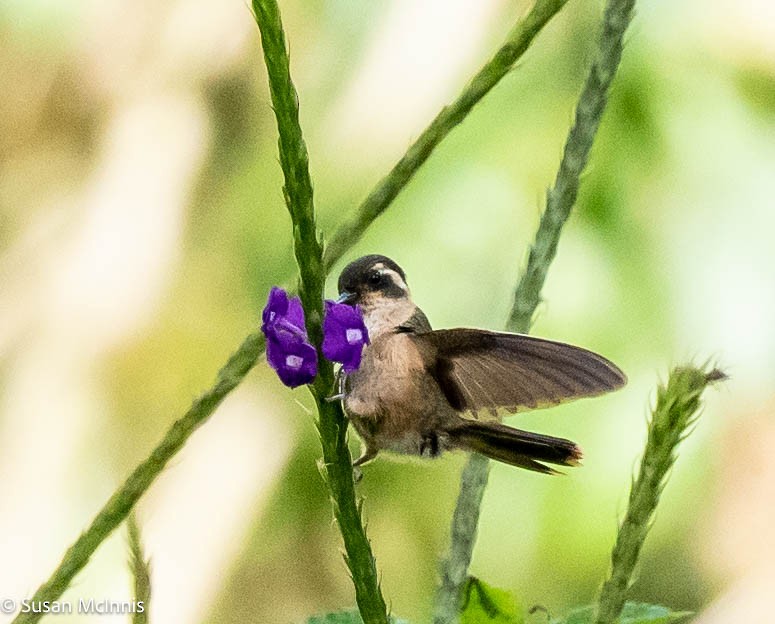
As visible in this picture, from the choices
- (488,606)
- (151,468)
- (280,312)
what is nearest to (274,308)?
(280,312)

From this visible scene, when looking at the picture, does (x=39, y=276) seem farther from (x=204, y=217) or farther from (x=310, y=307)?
(x=310, y=307)

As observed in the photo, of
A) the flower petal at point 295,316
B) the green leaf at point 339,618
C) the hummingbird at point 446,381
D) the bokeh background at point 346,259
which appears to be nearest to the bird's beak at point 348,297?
the hummingbird at point 446,381

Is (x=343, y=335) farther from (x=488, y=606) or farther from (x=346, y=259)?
(x=346, y=259)

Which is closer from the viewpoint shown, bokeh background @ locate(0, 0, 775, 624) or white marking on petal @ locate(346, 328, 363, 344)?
white marking on petal @ locate(346, 328, 363, 344)

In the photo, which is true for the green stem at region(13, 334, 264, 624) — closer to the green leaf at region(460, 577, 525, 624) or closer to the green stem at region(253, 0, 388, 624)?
the green stem at region(253, 0, 388, 624)

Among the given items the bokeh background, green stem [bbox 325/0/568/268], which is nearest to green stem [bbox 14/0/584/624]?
green stem [bbox 325/0/568/268]

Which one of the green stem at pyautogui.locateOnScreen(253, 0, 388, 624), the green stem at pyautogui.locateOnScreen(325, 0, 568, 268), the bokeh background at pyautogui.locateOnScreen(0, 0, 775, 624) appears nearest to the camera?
the green stem at pyautogui.locateOnScreen(253, 0, 388, 624)

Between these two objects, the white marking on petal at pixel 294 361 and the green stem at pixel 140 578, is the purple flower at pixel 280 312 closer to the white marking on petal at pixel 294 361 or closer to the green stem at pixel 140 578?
the white marking on petal at pixel 294 361
